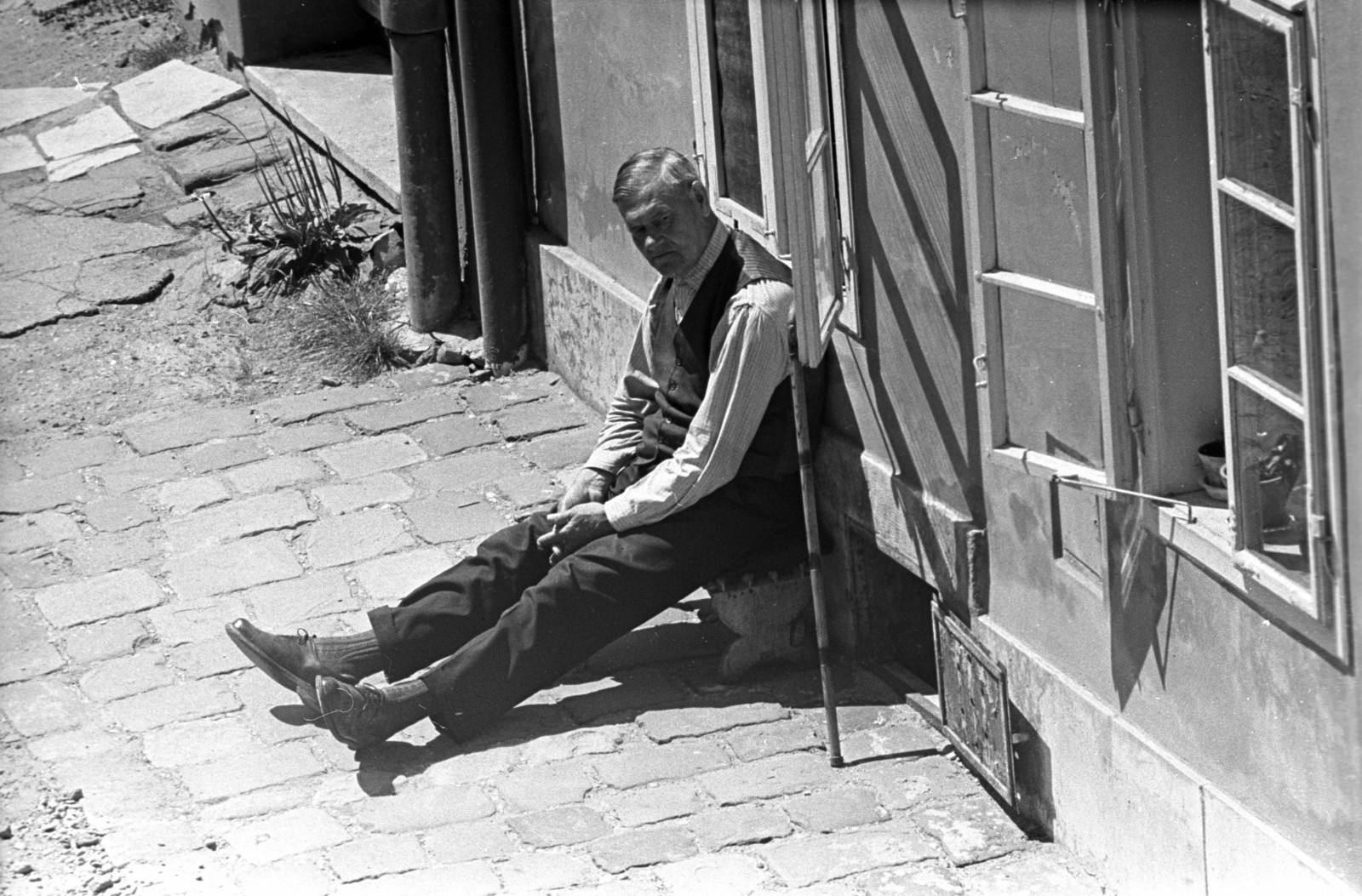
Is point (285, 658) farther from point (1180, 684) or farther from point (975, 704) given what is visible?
point (1180, 684)

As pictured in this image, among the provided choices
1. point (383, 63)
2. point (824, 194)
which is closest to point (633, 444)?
point (824, 194)

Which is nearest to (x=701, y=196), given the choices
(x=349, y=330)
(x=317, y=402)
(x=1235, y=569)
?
(x=1235, y=569)

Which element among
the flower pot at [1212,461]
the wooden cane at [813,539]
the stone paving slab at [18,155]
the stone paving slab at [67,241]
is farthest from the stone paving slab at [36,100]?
the flower pot at [1212,461]

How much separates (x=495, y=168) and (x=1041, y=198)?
167 inches

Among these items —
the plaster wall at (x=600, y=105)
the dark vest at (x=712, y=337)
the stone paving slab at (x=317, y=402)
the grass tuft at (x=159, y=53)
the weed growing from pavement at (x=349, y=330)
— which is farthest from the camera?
the grass tuft at (x=159, y=53)

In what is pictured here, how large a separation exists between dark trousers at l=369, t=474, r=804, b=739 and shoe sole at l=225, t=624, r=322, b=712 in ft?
0.84

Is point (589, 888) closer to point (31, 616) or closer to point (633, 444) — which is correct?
point (633, 444)

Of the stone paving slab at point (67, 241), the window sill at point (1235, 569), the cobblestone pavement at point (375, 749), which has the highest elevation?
the stone paving slab at point (67, 241)

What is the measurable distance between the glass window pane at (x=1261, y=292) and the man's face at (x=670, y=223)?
2001 millimetres

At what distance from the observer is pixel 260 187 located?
9.91 meters

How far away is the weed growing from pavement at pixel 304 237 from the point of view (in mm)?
9242

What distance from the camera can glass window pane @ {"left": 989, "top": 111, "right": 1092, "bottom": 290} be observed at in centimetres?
423

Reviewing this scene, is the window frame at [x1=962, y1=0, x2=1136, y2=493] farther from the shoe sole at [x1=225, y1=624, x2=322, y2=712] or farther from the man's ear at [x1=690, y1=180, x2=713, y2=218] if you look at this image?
the shoe sole at [x1=225, y1=624, x2=322, y2=712]

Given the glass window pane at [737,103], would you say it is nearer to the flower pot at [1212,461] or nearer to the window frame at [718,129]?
the window frame at [718,129]
